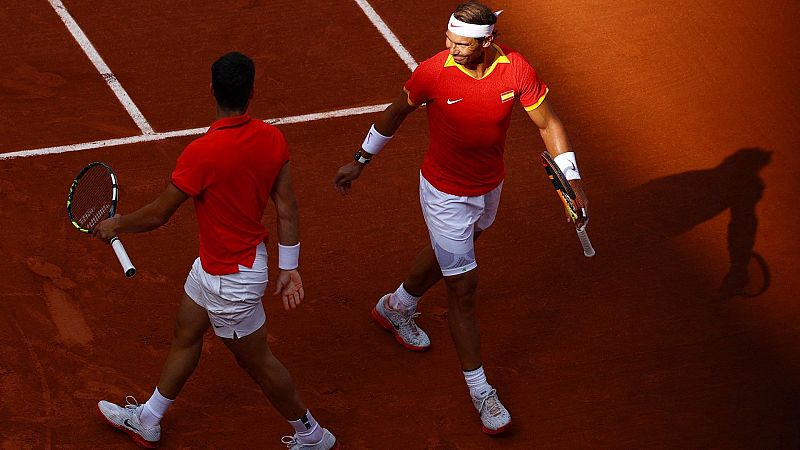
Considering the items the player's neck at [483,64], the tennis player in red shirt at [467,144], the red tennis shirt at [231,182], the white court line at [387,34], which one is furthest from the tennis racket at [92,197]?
the white court line at [387,34]

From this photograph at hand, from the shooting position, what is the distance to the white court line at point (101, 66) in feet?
31.7

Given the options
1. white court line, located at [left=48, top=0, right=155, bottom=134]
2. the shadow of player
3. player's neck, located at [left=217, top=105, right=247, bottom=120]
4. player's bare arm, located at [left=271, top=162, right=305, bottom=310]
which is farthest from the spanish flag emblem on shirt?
white court line, located at [left=48, top=0, right=155, bottom=134]

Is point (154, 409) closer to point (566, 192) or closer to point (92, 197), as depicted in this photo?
point (92, 197)

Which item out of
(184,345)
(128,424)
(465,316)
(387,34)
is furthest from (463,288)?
(387,34)

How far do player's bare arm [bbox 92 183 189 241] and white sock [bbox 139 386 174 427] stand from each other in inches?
47.7

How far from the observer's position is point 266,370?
6.50 metres

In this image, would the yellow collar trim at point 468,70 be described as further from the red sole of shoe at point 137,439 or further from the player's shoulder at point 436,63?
the red sole of shoe at point 137,439

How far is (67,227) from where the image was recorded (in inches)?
332

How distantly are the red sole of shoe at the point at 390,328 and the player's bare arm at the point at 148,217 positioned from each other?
7.86ft

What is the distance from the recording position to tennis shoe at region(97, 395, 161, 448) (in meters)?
6.86

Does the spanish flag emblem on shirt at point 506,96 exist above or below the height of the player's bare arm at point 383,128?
above

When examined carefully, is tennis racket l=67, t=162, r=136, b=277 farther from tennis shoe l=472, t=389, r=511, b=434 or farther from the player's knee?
tennis shoe l=472, t=389, r=511, b=434

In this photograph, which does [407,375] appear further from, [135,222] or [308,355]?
[135,222]

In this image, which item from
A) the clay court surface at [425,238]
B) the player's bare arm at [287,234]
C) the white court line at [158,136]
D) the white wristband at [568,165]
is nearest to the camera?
the player's bare arm at [287,234]
